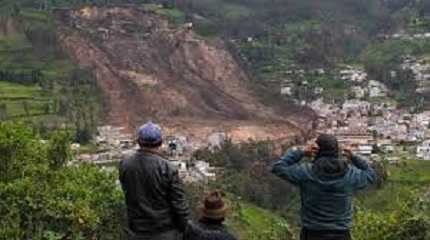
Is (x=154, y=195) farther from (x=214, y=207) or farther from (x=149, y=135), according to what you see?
(x=214, y=207)

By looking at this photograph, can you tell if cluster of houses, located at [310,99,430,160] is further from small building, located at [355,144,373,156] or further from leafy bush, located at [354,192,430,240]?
leafy bush, located at [354,192,430,240]

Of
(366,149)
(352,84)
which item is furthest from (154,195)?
(352,84)

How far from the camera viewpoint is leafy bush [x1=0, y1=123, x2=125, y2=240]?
45.4 ft

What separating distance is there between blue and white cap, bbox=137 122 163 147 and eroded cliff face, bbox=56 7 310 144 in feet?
137

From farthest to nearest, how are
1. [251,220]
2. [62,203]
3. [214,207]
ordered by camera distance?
[251,220]
[62,203]
[214,207]

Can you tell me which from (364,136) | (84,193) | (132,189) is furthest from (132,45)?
(132,189)

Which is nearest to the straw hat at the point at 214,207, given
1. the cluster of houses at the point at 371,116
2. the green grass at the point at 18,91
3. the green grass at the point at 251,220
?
the green grass at the point at 251,220

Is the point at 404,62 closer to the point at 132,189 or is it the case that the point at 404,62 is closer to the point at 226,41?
the point at 226,41

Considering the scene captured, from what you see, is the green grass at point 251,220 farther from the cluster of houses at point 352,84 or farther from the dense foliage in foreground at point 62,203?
the cluster of houses at point 352,84

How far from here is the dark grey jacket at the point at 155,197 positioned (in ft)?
21.4

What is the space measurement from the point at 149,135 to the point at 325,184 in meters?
1.41

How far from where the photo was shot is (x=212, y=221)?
598cm

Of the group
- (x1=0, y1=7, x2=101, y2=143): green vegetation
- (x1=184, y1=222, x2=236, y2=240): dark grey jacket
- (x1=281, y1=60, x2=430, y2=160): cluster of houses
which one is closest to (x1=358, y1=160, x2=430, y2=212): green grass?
(x1=281, y1=60, x2=430, y2=160): cluster of houses

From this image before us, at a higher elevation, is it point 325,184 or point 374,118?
point 325,184
